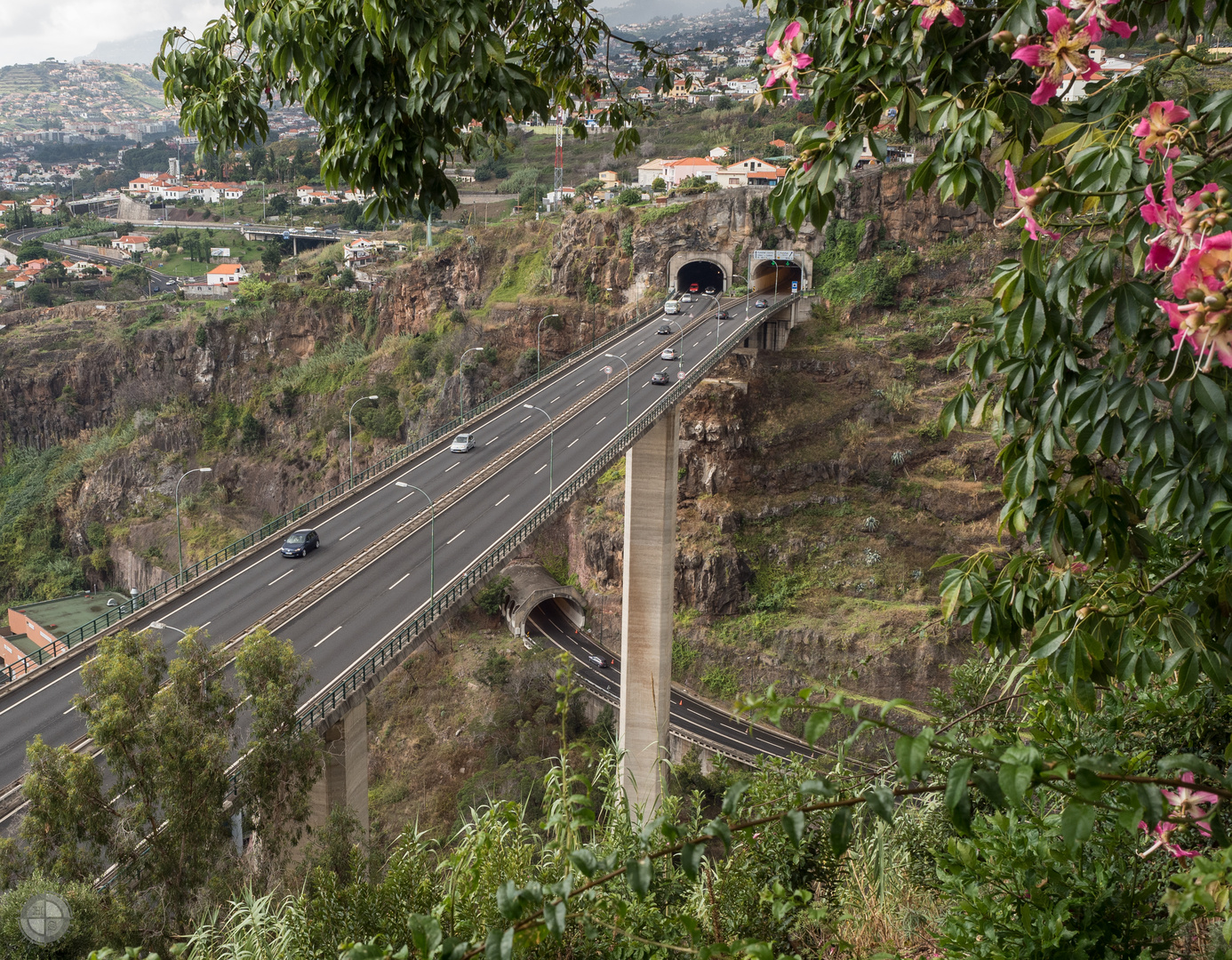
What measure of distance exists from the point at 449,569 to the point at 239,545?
15.0m

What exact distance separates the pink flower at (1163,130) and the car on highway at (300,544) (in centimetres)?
2629

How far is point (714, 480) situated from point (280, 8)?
49005 millimetres

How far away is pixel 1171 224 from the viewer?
3.15 metres

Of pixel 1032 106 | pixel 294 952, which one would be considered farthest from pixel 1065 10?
pixel 294 952

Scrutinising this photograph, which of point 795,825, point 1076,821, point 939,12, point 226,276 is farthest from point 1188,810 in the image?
point 226,276

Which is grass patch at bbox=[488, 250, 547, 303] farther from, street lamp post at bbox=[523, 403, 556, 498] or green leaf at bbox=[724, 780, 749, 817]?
green leaf at bbox=[724, 780, 749, 817]

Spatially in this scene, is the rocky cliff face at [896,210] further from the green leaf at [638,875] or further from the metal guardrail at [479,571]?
the green leaf at [638,875]

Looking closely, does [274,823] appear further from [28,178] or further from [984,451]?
[28,178]

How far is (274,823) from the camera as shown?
15.6m

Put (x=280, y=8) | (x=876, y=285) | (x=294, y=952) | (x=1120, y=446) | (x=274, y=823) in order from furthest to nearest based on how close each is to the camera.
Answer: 1. (x=876, y=285)
2. (x=274, y=823)
3. (x=280, y=8)
4. (x=294, y=952)
5. (x=1120, y=446)

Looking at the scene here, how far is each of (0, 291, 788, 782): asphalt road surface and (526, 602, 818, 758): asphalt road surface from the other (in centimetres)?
920

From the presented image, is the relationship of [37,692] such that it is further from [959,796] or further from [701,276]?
[701,276]

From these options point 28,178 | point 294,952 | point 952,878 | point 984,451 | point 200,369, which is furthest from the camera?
point 28,178

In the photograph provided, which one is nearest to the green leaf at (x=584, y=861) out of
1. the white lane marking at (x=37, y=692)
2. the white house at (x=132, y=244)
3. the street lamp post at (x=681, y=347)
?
the white lane marking at (x=37, y=692)
